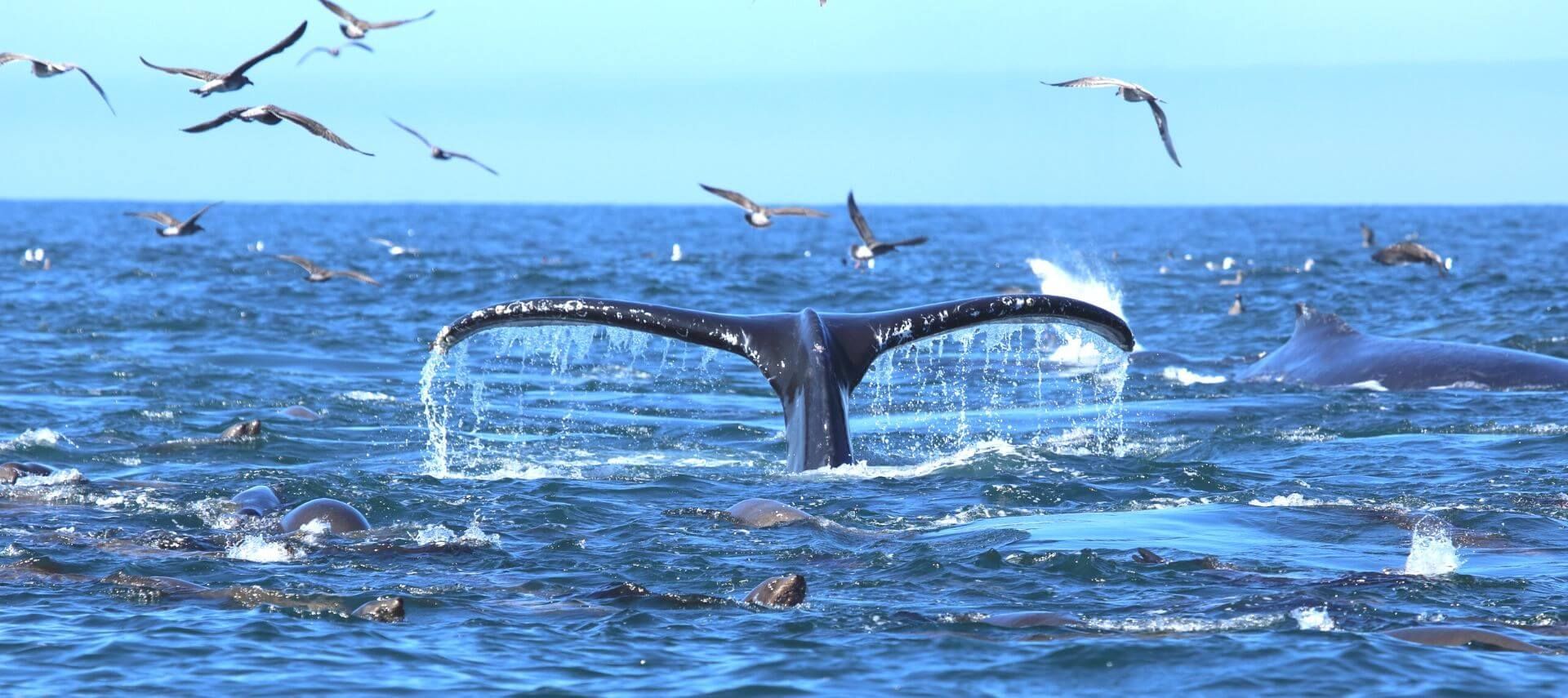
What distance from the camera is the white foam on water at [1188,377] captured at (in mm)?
19839

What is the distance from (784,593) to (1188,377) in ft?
41.4

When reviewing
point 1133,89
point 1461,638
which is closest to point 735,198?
point 1133,89

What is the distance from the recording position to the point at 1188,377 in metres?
20.3

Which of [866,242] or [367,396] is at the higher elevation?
[866,242]

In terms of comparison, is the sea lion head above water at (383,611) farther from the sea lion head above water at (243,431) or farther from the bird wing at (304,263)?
the bird wing at (304,263)

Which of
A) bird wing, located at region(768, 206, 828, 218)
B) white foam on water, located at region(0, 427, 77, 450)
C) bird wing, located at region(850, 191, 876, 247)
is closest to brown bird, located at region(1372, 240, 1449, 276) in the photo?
bird wing, located at region(850, 191, 876, 247)

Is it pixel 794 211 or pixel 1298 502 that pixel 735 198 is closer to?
pixel 794 211

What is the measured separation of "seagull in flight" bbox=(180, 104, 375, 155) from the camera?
1238cm

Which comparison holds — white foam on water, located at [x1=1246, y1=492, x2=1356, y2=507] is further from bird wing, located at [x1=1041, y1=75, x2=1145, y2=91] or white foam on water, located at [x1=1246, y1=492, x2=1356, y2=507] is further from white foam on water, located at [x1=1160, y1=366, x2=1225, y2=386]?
white foam on water, located at [x1=1160, y1=366, x2=1225, y2=386]

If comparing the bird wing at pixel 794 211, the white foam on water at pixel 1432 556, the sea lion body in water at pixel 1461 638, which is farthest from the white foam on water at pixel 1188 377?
the sea lion body in water at pixel 1461 638

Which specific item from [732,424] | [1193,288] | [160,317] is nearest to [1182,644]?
[732,424]

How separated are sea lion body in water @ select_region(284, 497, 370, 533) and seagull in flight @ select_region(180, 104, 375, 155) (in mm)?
2496

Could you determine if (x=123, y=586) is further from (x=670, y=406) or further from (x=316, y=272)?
(x=316, y=272)

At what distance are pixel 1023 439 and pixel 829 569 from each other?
6.42 metres
